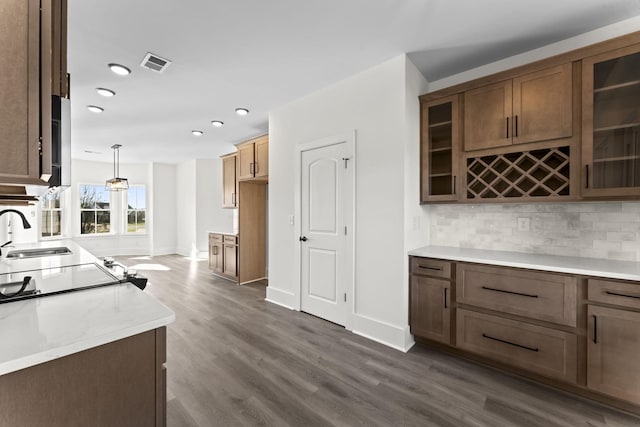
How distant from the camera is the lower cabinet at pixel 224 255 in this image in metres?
5.04

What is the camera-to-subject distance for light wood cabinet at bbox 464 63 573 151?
216 centimetres

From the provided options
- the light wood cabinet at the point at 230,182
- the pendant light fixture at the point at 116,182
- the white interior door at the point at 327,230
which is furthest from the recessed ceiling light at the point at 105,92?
the pendant light fixture at the point at 116,182

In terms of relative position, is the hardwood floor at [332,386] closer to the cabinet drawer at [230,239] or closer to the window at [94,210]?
the cabinet drawer at [230,239]

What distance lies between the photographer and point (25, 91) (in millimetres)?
908

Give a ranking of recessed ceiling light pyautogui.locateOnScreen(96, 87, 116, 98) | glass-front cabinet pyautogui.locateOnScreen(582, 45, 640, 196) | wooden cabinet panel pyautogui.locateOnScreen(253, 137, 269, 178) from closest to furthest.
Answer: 1. glass-front cabinet pyautogui.locateOnScreen(582, 45, 640, 196)
2. recessed ceiling light pyautogui.locateOnScreen(96, 87, 116, 98)
3. wooden cabinet panel pyautogui.locateOnScreen(253, 137, 269, 178)

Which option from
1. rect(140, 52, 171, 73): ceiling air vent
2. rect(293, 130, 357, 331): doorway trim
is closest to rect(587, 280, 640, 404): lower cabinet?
rect(293, 130, 357, 331): doorway trim

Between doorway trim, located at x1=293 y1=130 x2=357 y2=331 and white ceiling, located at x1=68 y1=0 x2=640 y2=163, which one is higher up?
white ceiling, located at x1=68 y1=0 x2=640 y2=163

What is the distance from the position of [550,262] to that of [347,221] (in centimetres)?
174

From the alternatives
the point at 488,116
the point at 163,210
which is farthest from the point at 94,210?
the point at 488,116

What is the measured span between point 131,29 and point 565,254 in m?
3.98

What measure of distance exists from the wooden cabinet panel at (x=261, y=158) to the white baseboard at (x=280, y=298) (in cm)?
185

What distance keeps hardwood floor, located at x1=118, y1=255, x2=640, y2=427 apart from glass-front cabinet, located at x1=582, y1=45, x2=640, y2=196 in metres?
1.55

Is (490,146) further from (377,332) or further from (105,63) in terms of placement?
(105,63)

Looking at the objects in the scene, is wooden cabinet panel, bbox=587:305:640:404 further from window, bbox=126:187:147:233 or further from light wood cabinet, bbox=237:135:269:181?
window, bbox=126:187:147:233
